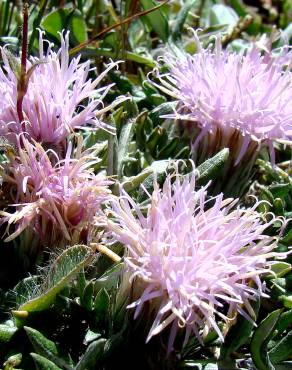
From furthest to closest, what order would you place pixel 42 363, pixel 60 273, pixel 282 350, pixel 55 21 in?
1. pixel 55 21
2. pixel 282 350
3. pixel 60 273
4. pixel 42 363

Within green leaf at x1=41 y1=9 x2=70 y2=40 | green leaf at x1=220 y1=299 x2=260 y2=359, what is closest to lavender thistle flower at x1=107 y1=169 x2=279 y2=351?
green leaf at x1=220 y1=299 x2=260 y2=359

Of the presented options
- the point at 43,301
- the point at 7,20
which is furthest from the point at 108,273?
the point at 7,20

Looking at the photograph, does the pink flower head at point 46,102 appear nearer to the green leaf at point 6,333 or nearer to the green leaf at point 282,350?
the green leaf at point 6,333

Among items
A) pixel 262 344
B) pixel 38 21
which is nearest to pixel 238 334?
pixel 262 344

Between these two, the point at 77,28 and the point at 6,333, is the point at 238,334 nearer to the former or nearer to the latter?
the point at 6,333

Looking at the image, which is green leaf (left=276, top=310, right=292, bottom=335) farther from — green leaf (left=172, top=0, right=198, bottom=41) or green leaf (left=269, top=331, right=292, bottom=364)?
green leaf (left=172, top=0, right=198, bottom=41)

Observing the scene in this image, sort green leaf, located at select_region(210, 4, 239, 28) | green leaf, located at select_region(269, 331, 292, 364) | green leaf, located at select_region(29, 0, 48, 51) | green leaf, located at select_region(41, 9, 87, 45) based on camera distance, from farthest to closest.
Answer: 1. green leaf, located at select_region(210, 4, 239, 28)
2. green leaf, located at select_region(41, 9, 87, 45)
3. green leaf, located at select_region(29, 0, 48, 51)
4. green leaf, located at select_region(269, 331, 292, 364)

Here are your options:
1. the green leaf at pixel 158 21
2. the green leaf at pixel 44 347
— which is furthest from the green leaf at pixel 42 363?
the green leaf at pixel 158 21
